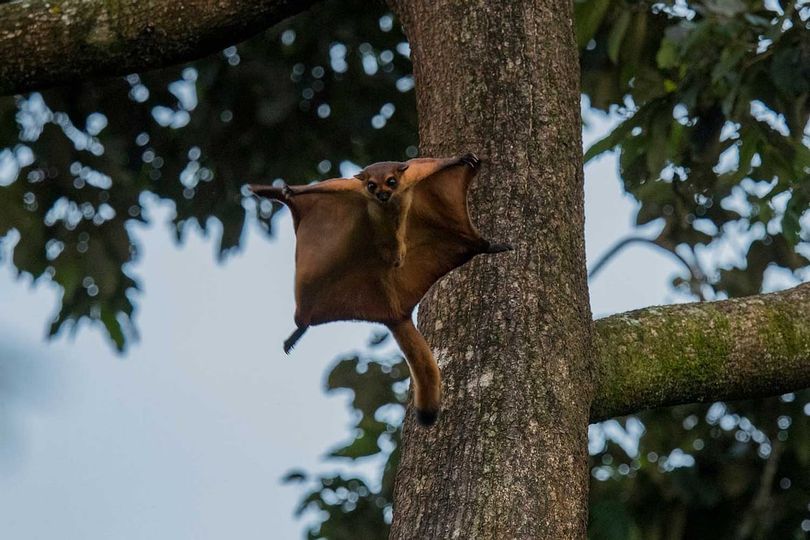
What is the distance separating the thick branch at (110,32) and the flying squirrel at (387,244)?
907mm

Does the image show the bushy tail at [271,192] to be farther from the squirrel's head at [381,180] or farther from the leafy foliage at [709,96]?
the leafy foliage at [709,96]

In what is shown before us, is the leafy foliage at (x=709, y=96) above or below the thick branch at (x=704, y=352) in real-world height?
above

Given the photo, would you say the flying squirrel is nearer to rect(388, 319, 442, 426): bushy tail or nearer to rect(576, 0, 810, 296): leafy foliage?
rect(388, 319, 442, 426): bushy tail

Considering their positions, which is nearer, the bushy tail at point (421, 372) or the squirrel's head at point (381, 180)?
the squirrel's head at point (381, 180)

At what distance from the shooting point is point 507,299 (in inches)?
96.5

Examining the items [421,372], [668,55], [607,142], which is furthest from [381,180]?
[668,55]

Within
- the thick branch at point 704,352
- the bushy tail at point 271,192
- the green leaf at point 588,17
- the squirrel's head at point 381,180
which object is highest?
the green leaf at point 588,17

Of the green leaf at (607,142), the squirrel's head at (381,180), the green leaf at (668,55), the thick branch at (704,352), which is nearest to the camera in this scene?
the squirrel's head at (381,180)

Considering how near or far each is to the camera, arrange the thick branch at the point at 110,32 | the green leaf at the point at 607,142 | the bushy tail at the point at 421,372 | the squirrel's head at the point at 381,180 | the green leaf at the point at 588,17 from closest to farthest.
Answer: the squirrel's head at the point at 381,180
the bushy tail at the point at 421,372
the thick branch at the point at 110,32
the green leaf at the point at 607,142
the green leaf at the point at 588,17

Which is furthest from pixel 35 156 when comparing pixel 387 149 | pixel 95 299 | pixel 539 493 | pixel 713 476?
pixel 539 493

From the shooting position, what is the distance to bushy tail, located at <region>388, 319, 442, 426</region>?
2326 millimetres

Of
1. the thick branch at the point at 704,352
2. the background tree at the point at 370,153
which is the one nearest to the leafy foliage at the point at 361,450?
the background tree at the point at 370,153

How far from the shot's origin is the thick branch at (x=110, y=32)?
3.06 metres

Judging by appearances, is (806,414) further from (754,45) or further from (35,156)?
(35,156)
